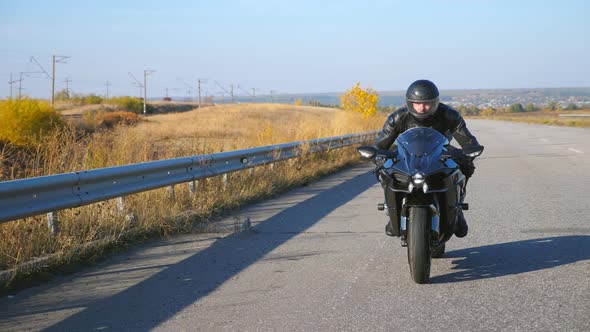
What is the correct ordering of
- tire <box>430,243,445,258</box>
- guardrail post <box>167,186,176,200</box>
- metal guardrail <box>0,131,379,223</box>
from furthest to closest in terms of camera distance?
guardrail post <box>167,186,176,200</box> → tire <box>430,243,445,258</box> → metal guardrail <box>0,131,379,223</box>

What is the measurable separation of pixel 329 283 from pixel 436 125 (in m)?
1.78

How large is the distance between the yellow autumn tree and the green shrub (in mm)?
17726

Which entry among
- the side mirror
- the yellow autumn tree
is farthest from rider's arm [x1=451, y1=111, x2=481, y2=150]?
the yellow autumn tree

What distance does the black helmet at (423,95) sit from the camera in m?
6.02

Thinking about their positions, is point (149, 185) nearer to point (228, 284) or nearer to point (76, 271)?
point (76, 271)

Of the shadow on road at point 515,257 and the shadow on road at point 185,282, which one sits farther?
the shadow on road at point 515,257

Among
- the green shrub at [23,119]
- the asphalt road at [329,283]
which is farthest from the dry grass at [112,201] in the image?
the green shrub at [23,119]

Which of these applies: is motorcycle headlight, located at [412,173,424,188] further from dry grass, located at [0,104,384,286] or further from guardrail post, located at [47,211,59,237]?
guardrail post, located at [47,211,59,237]

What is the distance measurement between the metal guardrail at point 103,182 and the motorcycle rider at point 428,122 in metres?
2.98

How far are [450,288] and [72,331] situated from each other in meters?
2.93

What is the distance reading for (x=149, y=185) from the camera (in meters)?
8.32

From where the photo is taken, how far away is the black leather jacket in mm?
6281

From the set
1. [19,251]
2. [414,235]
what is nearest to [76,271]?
[19,251]

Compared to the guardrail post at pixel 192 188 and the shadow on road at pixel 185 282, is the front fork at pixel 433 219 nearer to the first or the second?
the shadow on road at pixel 185 282
